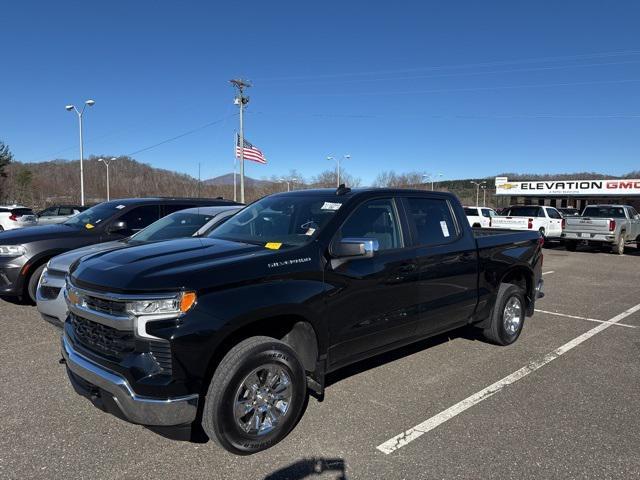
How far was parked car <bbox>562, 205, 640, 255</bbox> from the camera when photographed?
17.8 metres

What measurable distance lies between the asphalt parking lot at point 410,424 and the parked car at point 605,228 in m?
13.9

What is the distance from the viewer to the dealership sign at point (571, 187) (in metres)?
42.9

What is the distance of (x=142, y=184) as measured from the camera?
110 meters

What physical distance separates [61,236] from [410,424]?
5987mm

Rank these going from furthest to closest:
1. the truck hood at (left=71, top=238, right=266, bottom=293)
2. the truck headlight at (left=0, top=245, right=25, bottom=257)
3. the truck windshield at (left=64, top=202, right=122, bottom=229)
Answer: the truck windshield at (left=64, top=202, right=122, bottom=229)
the truck headlight at (left=0, top=245, right=25, bottom=257)
the truck hood at (left=71, top=238, right=266, bottom=293)

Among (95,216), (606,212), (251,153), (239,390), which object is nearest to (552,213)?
(606,212)

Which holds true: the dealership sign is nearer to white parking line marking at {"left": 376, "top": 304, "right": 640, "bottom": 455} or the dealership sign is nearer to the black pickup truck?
white parking line marking at {"left": 376, "top": 304, "right": 640, "bottom": 455}

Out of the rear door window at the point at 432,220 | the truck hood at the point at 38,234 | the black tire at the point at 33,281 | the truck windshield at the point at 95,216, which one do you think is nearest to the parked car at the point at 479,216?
the truck windshield at the point at 95,216

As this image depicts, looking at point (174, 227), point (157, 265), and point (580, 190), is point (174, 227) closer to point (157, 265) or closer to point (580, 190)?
point (157, 265)

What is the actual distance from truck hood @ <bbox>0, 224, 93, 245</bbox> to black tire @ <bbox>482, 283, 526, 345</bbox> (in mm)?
6063

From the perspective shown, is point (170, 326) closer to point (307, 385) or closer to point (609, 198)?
point (307, 385)

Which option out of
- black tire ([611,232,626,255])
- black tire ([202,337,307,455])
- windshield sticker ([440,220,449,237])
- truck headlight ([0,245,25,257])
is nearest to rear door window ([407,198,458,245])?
windshield sticker ([440,220,449,237])

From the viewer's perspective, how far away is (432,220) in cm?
480

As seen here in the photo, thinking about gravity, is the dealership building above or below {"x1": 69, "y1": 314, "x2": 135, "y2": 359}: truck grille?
above
